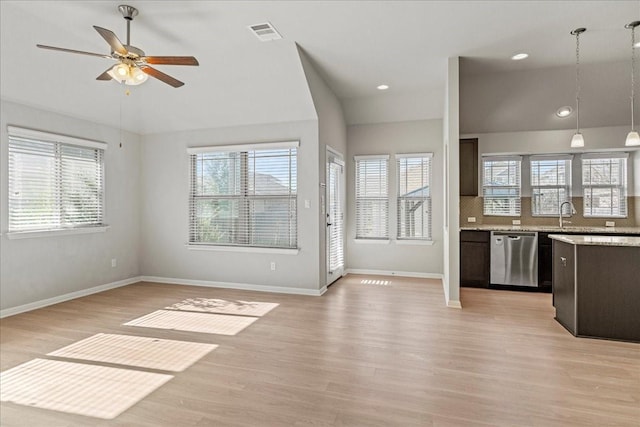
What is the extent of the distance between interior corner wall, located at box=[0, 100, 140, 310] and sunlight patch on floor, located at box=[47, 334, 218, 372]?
1729 millimetres

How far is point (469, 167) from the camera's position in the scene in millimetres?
5789

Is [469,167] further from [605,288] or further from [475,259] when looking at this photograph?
[605,288]

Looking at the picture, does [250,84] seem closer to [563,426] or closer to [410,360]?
[410,360]

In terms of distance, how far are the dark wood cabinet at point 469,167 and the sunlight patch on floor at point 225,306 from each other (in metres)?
3.81

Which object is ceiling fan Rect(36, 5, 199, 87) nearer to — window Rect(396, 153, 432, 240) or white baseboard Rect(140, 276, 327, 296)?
white baseboard Rect(140, 276, 327, 296)

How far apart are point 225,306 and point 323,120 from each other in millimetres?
3064

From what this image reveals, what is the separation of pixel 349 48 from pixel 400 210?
321cm

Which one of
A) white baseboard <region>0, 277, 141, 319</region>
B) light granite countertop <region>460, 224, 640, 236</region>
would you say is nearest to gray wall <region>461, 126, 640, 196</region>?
light granite countertop <region>460, 224, 640, 236</region>

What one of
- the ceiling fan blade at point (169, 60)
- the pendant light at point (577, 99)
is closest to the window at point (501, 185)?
the pendant light at point (577, 99)

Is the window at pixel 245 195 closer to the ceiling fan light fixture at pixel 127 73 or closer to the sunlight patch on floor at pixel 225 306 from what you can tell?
the sunlight patch on floor at pixel 225 306

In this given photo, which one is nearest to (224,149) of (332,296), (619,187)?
(332,296)

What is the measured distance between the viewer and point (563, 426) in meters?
2.00

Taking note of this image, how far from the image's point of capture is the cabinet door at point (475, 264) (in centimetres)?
549

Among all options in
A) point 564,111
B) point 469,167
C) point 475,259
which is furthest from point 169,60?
point 564,111
